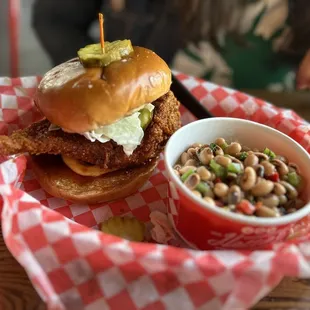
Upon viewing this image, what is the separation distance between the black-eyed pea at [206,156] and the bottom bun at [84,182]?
0.90 feet

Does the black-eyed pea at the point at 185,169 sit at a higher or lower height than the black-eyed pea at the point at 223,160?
lower

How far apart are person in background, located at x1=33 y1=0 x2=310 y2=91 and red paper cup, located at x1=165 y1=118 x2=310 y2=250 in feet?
4.32

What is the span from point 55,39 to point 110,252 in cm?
223

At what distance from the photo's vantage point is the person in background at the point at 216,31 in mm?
2744

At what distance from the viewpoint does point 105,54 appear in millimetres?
1469

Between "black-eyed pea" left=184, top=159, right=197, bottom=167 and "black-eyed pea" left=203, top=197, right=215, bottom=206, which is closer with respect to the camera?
"black-eyed pea" left=203, top=197, right=215, bottom=206

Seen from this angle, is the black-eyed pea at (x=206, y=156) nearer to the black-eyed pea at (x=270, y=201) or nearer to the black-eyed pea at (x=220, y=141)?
the black-eyed pea at (x=220, y=141)

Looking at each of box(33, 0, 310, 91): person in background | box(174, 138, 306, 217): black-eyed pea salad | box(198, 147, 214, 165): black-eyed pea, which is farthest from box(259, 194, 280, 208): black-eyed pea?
box(33, 0, 310, 91): person in background

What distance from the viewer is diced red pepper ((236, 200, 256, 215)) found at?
4.10 feet

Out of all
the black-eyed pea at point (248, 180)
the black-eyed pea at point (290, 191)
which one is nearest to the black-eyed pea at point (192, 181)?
the black-eyed pea at point (248, 180)

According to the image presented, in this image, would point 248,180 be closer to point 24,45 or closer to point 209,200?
point 209,200

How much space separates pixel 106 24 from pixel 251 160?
1832 mm

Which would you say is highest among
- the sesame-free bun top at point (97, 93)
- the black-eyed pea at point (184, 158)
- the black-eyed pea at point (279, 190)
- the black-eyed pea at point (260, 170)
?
the sesame-free bun top at point (97, 93)

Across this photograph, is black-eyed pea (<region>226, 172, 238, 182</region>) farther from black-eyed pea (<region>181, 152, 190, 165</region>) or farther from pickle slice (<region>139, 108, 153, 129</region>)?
pickle slice (<region>139, 108, 153, 129</region>)
